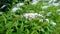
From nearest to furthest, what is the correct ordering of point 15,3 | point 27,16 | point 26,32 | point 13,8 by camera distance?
point 26,32 < point 27,16 < point 13,8 < point 15,3

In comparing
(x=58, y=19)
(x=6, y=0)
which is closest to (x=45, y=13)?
(x=58, y=19)

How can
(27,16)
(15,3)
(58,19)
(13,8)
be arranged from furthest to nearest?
(15,3), (13,8), (58,19), (27,16)

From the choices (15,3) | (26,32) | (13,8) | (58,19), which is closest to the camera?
(26,32)

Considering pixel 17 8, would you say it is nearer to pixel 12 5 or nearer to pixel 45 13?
pixel 12 5

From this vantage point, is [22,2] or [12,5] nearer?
[12,5]

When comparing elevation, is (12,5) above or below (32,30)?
above

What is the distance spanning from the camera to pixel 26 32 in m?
4.18

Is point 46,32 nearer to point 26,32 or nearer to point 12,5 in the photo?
point 26,32

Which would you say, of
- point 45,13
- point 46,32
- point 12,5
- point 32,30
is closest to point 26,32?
point 32,30

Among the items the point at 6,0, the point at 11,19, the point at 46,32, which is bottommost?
the point at 46,32

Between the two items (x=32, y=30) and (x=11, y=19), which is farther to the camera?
(x=11, y=19)

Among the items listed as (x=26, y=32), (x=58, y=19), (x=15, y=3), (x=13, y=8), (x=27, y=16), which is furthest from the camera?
(x=15, y=3)

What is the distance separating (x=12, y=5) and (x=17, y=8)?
0.29m

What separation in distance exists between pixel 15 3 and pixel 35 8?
0.68 m
